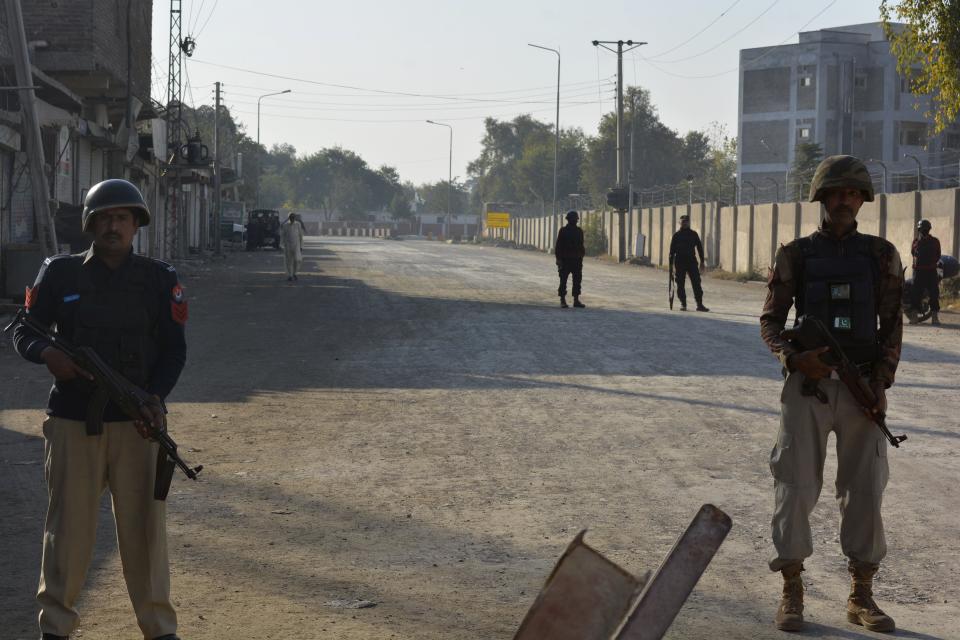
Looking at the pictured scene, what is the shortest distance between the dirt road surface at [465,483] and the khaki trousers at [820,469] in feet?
1.16

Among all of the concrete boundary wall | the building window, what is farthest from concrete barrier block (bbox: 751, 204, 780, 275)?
the building window

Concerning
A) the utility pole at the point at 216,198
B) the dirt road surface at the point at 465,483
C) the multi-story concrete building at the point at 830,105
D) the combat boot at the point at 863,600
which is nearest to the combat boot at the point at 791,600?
the dirt road surface at the point at 465,483

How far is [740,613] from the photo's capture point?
5457 mm

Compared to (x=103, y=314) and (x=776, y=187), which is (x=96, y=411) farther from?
(x=776, y=187)

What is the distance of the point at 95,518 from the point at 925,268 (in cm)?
1807

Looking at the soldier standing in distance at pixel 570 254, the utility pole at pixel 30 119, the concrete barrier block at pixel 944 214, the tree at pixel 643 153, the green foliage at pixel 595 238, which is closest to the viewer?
the utility pole at pixel 30 119

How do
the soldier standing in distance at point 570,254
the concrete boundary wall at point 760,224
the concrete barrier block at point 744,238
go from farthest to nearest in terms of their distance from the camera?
the concrete barrier block at point 744,238 < the concrete boundary wall at point 760,224 < the soldier standing in distance at point 570,254

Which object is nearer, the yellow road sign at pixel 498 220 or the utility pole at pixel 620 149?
the utility pole at pixel 620 149

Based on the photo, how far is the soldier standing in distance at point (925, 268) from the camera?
20422 millimetres

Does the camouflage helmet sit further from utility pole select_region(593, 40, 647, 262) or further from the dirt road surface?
utility pole select_region(593, 40, 647, 262)

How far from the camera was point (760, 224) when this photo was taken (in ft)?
125

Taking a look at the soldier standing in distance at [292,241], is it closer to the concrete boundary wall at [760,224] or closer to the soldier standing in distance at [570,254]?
the soldier standing in distance at [570,254]

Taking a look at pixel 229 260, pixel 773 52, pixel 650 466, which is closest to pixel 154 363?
pixel 650 466

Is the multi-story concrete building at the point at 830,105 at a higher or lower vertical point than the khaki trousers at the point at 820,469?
higher
